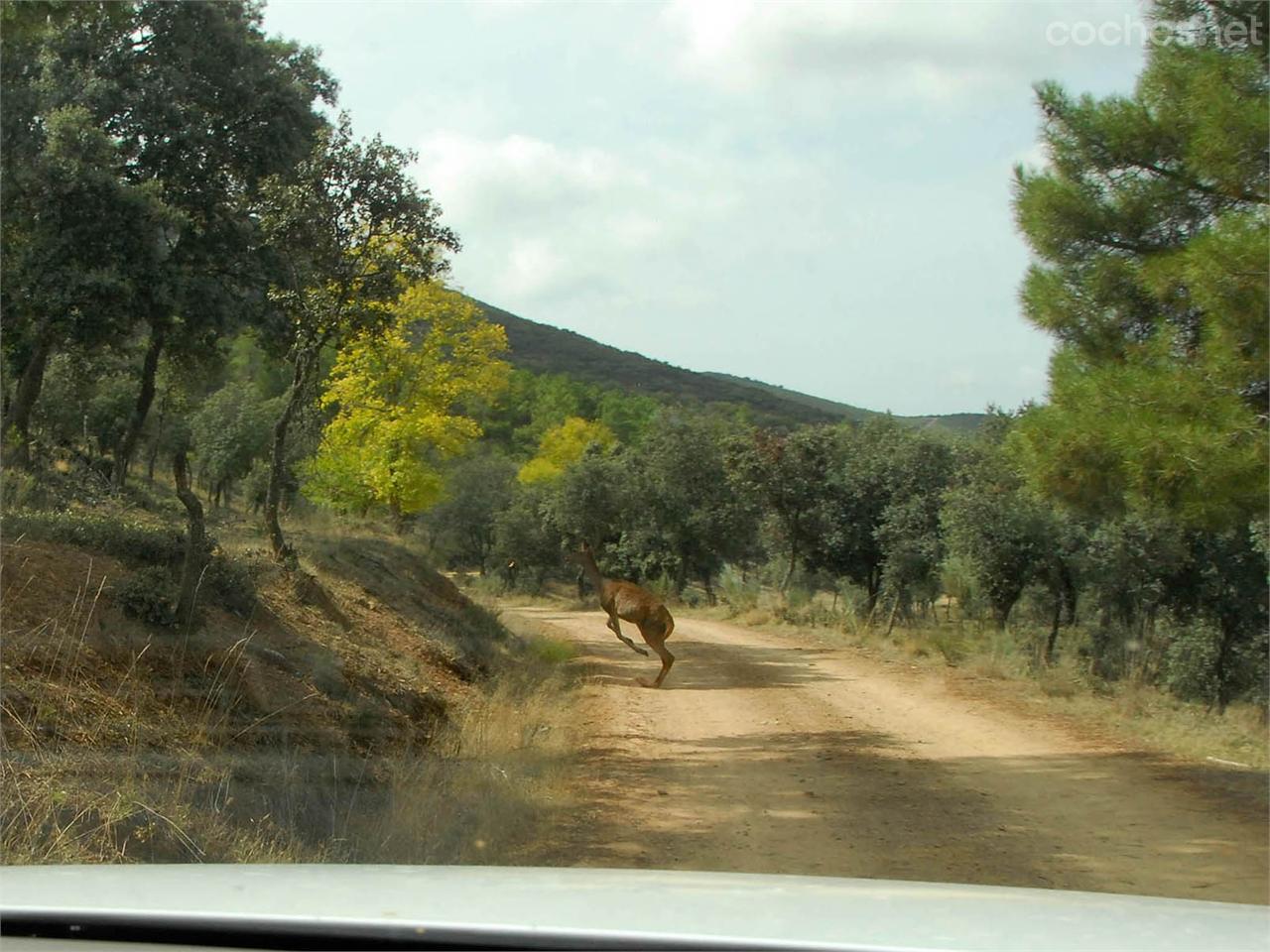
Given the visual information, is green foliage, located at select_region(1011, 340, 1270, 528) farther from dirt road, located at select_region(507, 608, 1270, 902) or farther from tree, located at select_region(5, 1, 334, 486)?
tree, located at select_region(5, 1, 334, 486)

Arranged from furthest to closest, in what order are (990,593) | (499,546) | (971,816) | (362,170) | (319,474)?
1. (499,546)
2. (319,474)
3. (990,593)
4. (362,170)
5. (971,816)

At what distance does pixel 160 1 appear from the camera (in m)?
18.6

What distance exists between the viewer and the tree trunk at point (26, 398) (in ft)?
52.3

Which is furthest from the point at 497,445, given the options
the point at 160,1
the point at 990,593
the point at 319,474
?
the point at 160,1

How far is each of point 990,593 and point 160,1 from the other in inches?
791

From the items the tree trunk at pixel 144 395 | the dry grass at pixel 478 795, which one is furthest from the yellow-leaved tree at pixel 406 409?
the dry grass at pixel 478 795

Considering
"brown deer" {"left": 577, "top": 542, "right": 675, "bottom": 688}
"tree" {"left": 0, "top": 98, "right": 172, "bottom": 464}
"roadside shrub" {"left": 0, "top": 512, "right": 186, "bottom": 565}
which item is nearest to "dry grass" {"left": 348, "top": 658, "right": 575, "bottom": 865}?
"roadside shrub" {"left": 0, "top": 512, "right": 186, "bottom": 565}

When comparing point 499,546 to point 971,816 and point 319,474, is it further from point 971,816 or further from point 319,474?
point 971,816

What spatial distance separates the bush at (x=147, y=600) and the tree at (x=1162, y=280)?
25.3 ft

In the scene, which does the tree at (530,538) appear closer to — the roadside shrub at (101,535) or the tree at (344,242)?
the tree at (344,242)

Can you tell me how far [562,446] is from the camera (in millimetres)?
70812

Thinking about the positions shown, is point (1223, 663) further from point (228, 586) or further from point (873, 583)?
point (228, 586)

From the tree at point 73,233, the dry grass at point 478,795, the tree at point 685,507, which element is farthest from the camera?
the tree at point 685,507

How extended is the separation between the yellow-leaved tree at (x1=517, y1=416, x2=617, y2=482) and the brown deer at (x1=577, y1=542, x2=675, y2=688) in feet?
141
